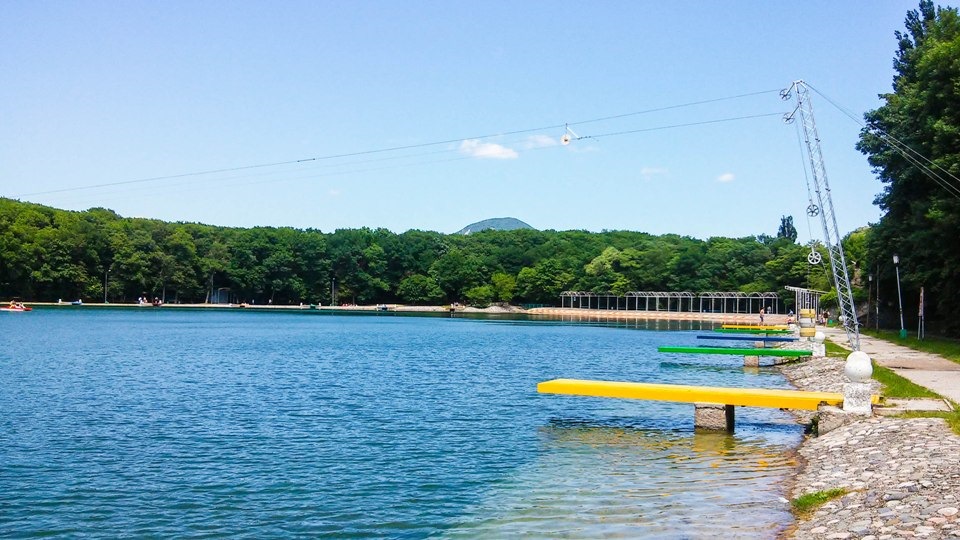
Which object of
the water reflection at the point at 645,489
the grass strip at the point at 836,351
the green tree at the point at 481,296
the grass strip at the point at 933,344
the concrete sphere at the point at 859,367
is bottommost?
the water reflection at the point at 645,489

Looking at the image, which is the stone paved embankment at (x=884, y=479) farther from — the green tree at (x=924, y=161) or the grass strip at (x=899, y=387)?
the green tree at (x=924, y=161)

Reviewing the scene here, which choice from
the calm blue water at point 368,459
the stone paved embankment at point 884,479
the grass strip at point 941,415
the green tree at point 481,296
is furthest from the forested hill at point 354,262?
the stone paved embankment at point 884,479

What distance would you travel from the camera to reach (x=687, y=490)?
14258 mm

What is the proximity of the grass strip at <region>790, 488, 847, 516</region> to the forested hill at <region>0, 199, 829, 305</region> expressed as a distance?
3921 inches

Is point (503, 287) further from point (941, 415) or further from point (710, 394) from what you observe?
point (941, 415)

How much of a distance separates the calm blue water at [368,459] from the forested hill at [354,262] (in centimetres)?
9035

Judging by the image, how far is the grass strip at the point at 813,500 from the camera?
40.1 ft

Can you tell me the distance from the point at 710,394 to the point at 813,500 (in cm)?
862

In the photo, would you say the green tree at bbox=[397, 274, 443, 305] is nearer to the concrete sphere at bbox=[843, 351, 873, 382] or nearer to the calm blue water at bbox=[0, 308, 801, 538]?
the calm blue water at bbox=[0, 308, 801, 538]

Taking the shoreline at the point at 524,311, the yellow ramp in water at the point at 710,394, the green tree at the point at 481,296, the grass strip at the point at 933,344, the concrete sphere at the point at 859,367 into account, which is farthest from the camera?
the green tree at the point at 481,296

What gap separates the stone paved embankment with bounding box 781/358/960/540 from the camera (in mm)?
10023

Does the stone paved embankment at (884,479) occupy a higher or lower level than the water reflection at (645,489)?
higher

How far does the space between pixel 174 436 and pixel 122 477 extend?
436cm

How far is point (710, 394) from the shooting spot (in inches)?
828
